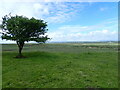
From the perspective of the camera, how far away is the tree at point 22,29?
88.8 feet

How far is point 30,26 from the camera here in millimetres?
27578

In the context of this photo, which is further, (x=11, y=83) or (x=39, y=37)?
(x=39, y=37)

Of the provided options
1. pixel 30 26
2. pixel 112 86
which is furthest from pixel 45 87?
pixel 30 26

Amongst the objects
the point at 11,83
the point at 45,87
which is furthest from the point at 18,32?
the point at 45,87

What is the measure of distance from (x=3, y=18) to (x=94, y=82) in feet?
86.9

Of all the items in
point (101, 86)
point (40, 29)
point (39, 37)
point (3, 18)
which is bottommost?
point (101, 86)

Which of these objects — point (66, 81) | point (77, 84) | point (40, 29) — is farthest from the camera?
point (40, 29)

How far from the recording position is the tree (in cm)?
2708

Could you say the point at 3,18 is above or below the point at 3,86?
above

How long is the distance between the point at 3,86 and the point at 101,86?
7.88 metres

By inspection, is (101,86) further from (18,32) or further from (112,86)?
(18,32)

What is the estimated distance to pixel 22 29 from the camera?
1086 inches

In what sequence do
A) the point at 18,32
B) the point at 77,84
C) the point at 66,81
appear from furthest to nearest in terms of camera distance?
1. the point at 18,32
2. the point at 66,81
3. the point at 77,84

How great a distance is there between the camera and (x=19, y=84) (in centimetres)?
1049
